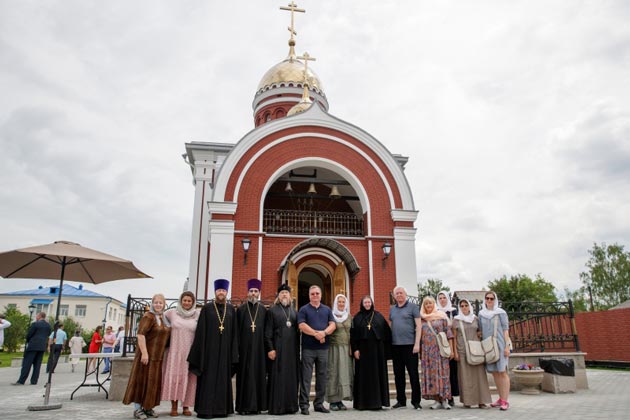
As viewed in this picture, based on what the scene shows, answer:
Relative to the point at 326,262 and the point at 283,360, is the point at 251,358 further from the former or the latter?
the point at 326,262

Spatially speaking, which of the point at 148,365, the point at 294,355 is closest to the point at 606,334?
the point at 294,355

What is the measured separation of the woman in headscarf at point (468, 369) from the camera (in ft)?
19.2

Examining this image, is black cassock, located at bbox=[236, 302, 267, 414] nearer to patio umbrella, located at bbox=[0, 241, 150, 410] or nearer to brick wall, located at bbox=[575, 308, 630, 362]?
patio umbrella, located at bbox=[0, 241, 150, 410]

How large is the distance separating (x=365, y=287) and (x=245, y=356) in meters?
6.69

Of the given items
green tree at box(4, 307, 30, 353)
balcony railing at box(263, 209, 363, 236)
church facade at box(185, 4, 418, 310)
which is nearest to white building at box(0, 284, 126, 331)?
green tree at box(4, 307, 30, 353)

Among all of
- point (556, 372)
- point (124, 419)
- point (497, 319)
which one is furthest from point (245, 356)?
point (556, 372)

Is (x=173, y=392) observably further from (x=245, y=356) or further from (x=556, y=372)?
(x=556, y=372)

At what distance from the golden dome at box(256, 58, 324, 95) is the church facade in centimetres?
786

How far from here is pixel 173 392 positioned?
530cm

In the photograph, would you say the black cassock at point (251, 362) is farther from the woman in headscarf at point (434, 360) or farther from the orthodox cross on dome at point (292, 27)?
the orthodox cross on dome at point (292, 27)

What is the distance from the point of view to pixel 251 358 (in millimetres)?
5504

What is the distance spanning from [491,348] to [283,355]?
284 centimetres

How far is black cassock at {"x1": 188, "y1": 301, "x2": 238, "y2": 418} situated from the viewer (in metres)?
5.19

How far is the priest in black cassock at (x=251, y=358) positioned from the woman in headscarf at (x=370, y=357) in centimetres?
126
